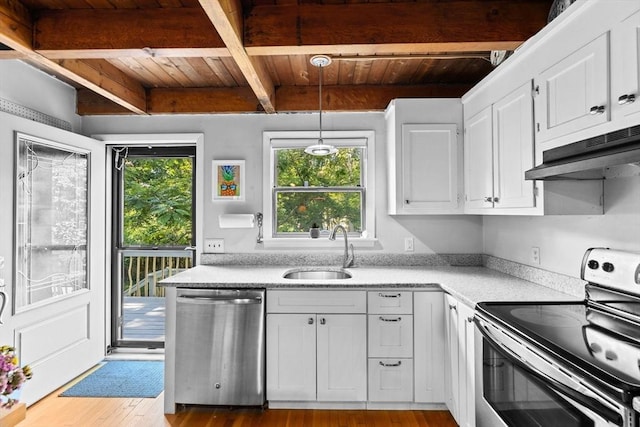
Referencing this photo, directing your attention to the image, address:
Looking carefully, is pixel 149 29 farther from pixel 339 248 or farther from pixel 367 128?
pixel 339 248

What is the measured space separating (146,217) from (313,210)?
1593 mm

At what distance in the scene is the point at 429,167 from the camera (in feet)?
9.07

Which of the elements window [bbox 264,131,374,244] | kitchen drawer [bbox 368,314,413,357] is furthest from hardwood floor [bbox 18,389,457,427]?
window [bbox 264,131,374,244]

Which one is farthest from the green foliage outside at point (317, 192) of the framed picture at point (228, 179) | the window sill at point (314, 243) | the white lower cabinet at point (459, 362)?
the white lower cabinet at point (459, 362)

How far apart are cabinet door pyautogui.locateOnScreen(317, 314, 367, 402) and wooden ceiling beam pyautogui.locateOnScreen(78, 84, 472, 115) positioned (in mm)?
1755

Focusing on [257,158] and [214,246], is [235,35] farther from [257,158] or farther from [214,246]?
[214,246]

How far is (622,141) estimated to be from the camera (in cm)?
123

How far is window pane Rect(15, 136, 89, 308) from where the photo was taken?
8.20 ft

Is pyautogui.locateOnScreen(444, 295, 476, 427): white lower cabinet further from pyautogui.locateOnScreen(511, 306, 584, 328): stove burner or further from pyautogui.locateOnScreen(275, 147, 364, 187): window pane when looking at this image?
pyautogui.locateOnScreen(275, 147, 364, 187): window pane

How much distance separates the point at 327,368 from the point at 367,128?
1949 millimetres

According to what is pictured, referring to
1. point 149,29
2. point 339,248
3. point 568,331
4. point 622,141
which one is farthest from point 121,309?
point 622,141

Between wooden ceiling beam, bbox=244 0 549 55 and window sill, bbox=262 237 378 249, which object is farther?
A: window sill, bbox=262 237 378 249

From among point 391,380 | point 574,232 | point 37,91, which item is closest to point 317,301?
Answer: point 391,380

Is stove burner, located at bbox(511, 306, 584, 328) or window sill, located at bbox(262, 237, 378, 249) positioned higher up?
window sill, located at bbox(262, 237, 378, 249)
